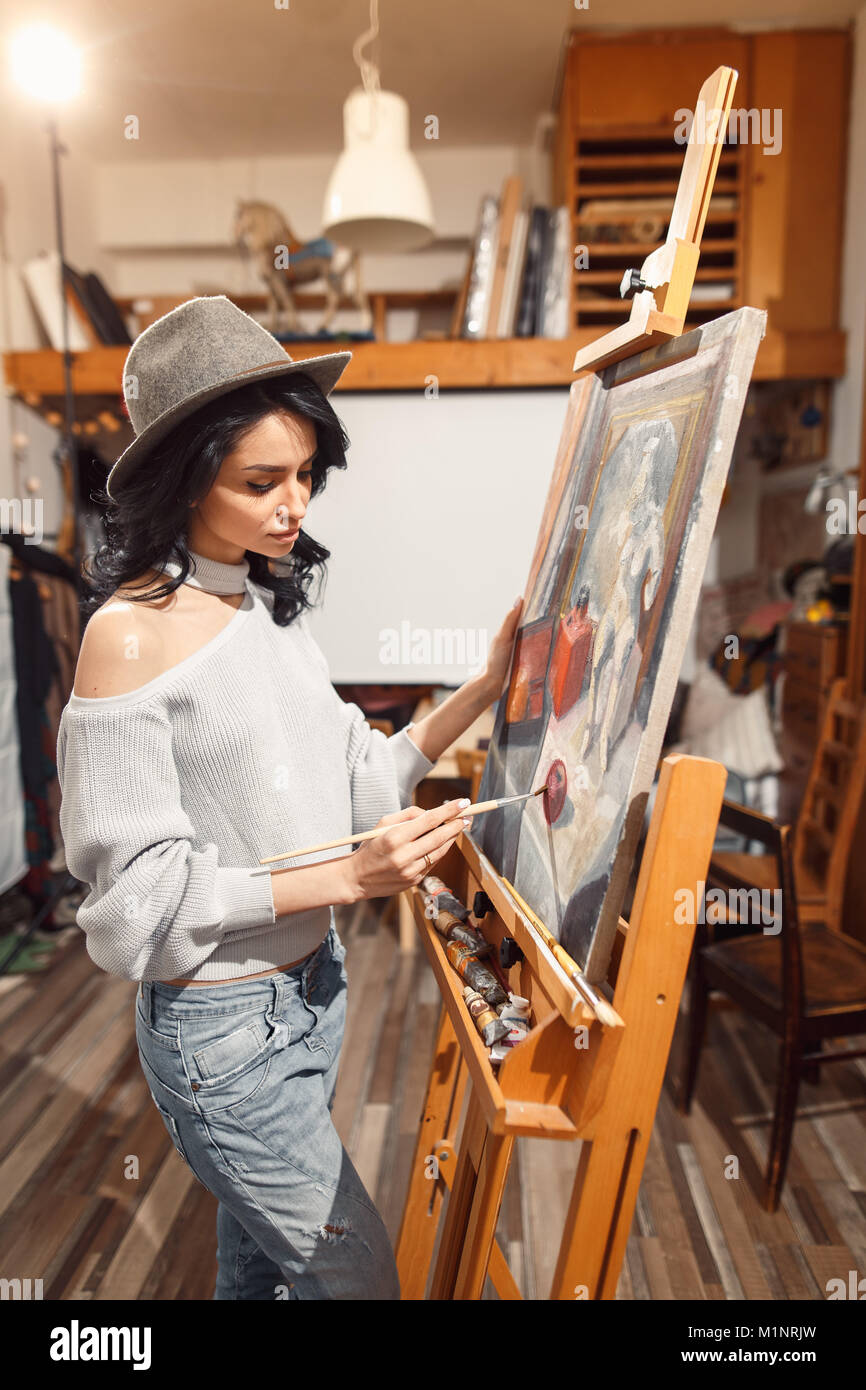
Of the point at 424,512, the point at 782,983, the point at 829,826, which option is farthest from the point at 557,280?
the point at 782,983

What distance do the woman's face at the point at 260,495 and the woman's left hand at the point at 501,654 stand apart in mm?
347

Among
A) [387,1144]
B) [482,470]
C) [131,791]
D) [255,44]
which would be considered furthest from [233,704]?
[255,44]

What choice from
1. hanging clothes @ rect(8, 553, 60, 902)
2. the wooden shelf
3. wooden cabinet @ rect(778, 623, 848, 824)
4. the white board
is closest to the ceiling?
the wooden shelf

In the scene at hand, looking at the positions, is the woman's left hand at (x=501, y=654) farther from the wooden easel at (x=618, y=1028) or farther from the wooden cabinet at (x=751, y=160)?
the wooden cabinet at (x=751, y=160)

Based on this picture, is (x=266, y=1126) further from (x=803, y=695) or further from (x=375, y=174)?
(x=375, y=174)

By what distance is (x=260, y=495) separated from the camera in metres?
0.96

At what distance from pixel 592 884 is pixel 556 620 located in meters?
0.37

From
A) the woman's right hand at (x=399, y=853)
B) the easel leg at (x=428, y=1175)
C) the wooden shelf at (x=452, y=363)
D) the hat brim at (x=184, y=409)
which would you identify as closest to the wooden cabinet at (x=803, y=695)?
the wooden shelf at (x=452, y=363)

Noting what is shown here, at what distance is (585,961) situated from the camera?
0.82m

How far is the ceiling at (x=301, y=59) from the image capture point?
9.02ft

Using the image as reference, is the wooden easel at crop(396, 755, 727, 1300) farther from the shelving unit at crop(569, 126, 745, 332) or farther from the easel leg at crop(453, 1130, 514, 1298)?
the shelving unit at crop(569, 126, 745, 332)

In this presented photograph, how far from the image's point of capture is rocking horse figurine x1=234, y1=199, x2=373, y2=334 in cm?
323

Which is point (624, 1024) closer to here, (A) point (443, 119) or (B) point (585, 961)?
(B) point (585, 961)

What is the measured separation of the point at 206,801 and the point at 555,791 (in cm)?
38
